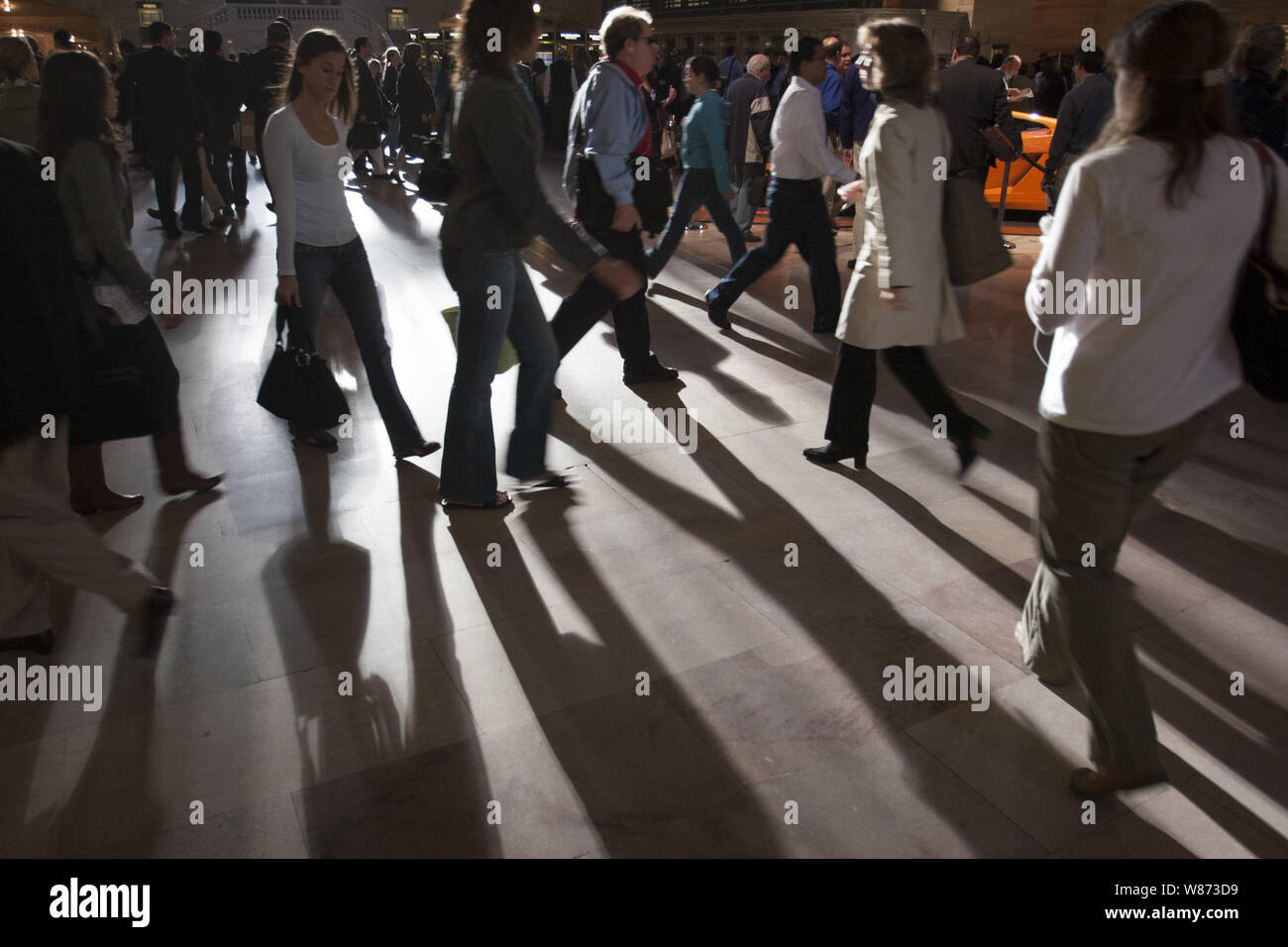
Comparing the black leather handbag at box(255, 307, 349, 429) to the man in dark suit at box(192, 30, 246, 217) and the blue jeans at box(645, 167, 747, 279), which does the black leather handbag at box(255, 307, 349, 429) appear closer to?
the blue jeans at box(645, 167, 747, 279)

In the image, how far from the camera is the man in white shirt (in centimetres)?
539

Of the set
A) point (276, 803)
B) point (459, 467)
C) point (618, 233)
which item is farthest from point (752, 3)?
point (276, 803)

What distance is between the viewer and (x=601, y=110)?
14.6ft

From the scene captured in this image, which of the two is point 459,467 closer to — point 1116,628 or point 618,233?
point 618,233

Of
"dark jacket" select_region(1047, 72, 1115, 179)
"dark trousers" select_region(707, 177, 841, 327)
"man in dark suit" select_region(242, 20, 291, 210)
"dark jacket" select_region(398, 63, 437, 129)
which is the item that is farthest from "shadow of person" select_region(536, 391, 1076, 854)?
"dark jacket" select_region(398, 63, 437, 129)

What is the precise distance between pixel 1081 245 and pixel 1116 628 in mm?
851

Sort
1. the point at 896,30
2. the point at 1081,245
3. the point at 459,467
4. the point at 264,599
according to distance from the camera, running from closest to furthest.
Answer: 1. the point at 1081,245
2. the point at 264,599
3. the point at 896,30
4. the point at 459,467

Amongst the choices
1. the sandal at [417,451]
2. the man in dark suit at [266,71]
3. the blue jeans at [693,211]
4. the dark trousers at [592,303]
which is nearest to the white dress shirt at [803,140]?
the blue jeans at [693,211]

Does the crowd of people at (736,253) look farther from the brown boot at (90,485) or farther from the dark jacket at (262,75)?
the dark jacket at (262,75)

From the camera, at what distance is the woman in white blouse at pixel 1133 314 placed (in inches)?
74.7

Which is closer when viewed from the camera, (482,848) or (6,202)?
(482,848)

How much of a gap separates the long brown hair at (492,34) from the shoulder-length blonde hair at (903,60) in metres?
1.26

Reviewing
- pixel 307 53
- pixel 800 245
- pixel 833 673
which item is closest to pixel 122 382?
pixel 307 53

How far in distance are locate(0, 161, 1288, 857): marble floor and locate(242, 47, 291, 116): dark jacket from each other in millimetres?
5392
